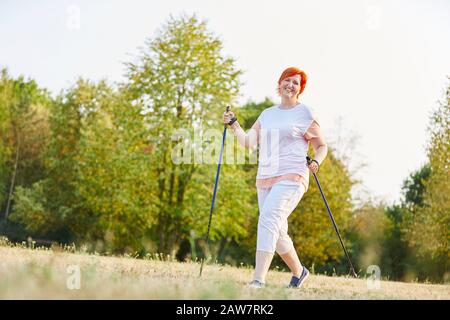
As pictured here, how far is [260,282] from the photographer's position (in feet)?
18.1

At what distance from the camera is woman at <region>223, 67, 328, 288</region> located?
224 inches

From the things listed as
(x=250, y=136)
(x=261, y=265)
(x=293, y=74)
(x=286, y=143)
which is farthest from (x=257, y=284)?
(x=293, y=74)

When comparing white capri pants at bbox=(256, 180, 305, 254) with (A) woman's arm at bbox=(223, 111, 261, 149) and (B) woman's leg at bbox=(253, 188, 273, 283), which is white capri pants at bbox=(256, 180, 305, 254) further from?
(A) woman's arm at bbox=(223, 111, 261, 149)

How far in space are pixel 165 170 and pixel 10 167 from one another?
1733 centimetres

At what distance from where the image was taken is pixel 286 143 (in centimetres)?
602

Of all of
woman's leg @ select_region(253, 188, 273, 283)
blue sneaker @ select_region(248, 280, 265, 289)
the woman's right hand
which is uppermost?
the woman's right hand

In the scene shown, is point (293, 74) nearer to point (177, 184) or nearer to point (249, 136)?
point (249, 136)

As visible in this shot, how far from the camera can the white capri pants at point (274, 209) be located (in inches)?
222

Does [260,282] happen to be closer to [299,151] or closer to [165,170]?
[299,151]
